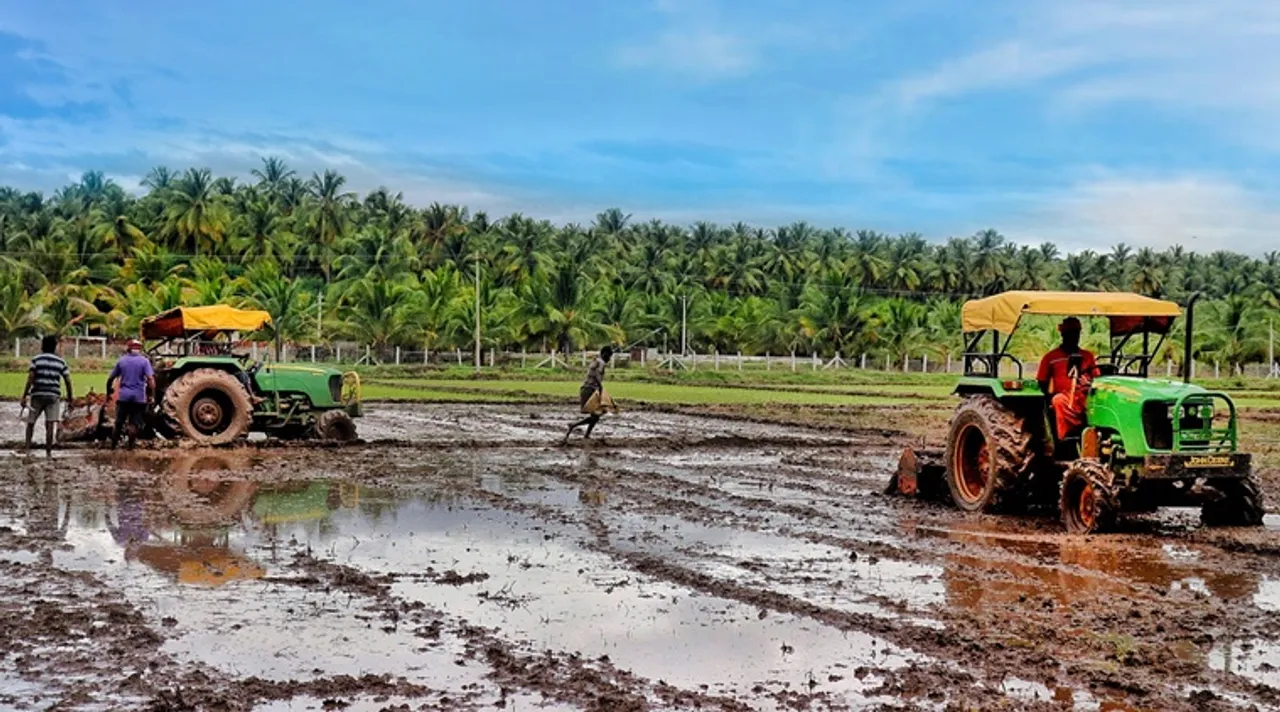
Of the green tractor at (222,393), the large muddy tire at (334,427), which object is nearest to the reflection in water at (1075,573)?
the large muddy tire at (334,427)

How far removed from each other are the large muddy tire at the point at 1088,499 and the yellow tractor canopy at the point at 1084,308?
1.49 metres

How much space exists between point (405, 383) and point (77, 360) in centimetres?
1717

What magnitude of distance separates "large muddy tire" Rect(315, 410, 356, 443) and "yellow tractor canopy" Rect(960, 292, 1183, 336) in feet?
34.2

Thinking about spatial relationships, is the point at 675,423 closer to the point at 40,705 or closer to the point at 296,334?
the point at 40,705

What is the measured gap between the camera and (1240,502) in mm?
11297

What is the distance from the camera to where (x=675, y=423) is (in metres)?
27.5

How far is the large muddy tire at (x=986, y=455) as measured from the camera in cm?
1209

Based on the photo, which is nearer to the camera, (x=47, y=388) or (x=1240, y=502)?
(x=1240, y=502)

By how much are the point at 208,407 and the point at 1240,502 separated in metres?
13.8

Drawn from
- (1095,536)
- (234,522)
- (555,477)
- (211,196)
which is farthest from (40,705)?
(211,196)

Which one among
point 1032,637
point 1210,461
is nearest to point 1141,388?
point 1210,461

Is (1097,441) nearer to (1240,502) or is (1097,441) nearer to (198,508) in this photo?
(1240,502)

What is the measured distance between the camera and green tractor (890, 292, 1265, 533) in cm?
1078

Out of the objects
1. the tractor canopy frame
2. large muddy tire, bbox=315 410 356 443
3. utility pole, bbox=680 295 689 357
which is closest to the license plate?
the tractor canopy frame
